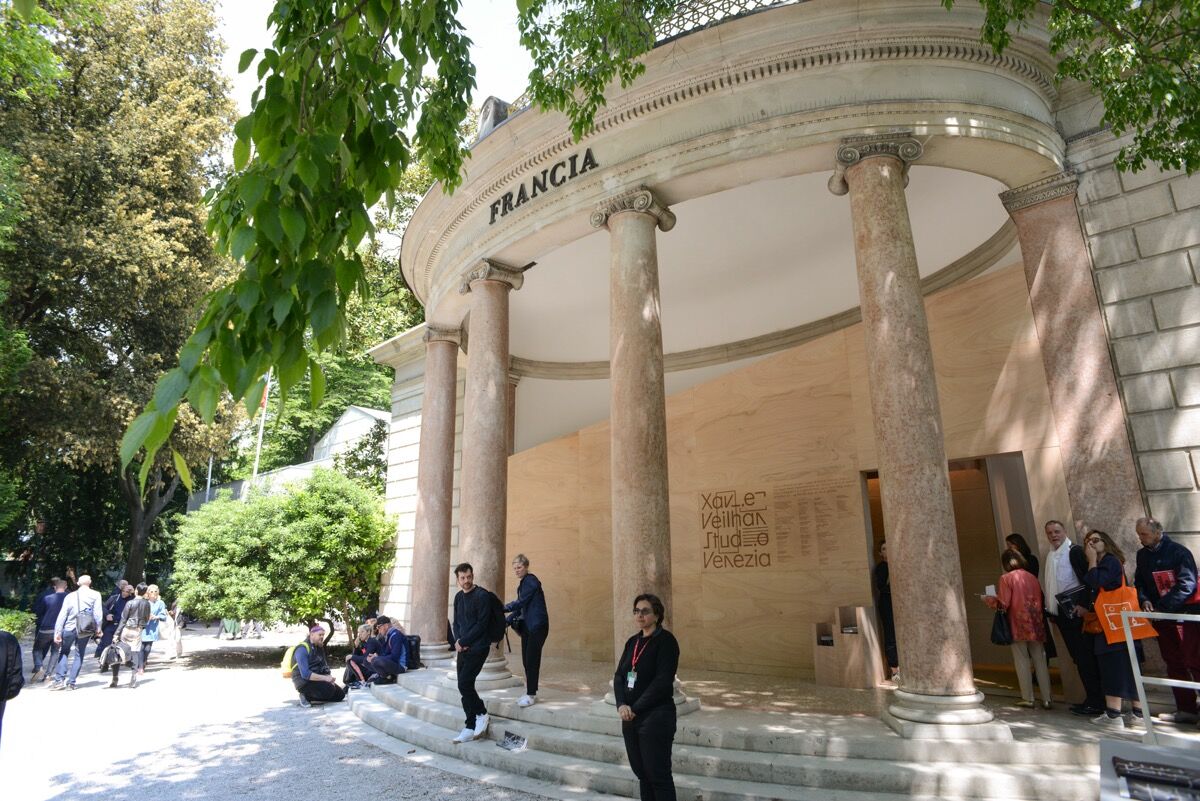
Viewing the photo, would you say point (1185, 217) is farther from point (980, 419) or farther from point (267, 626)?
point (267, 626)

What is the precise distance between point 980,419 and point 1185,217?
9.88 feet

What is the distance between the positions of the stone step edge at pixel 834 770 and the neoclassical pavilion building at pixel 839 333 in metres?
0.51

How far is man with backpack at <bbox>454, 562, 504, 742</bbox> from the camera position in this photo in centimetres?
684

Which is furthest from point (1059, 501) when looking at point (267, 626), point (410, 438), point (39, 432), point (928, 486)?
point (39, 432)

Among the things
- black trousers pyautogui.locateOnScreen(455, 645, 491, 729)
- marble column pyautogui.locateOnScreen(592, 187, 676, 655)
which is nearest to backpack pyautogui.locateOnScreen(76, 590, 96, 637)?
black trousers pyautogui.locateOnScreen(455, 645, 491, 729)

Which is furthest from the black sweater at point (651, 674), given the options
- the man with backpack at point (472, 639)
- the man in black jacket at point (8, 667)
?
the man in black jacket at point (8, 667)

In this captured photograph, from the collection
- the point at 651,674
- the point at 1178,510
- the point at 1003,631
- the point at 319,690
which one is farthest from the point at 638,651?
the point at 319,690

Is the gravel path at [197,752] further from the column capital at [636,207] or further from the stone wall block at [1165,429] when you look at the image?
the stone wall block at [1165,429]

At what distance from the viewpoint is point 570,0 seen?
24.3 feet

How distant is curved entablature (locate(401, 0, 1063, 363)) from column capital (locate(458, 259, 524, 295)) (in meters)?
1.52

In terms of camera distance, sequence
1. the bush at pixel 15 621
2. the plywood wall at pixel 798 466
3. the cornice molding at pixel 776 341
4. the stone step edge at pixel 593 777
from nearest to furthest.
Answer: the stone step edge at pixel 593 777 → the plywood wall at pixel 798 466 → the cornice molding at pixel 776 341 → the bush at pixel 15 621

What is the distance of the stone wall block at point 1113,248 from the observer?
7.53m

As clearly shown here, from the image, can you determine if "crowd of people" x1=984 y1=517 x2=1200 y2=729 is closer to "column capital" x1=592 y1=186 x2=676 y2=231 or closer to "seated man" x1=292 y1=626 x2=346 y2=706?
"column capital" x1=592 y1=186 x2=676 y2=231

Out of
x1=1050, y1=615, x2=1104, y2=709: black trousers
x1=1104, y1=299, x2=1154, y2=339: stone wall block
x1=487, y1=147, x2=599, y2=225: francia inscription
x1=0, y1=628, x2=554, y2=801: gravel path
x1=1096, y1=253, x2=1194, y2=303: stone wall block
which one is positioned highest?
x1=487, y1=147, x2=599, y2=225: francia inscription
